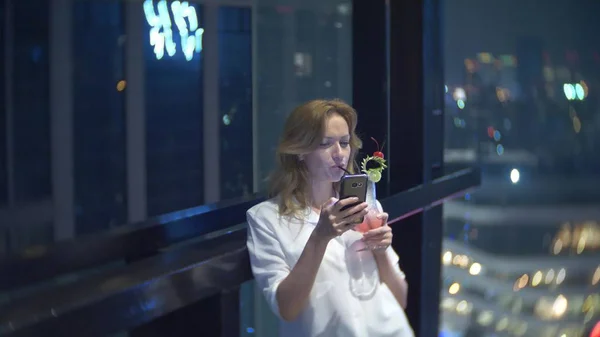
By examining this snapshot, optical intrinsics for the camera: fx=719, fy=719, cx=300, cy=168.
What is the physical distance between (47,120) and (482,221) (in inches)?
1847

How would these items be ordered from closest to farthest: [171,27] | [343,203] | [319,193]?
[343,203]
[319,193]
[171,27]

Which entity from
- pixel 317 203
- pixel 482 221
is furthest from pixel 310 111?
pixel 482 221

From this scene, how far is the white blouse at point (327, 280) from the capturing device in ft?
5.51

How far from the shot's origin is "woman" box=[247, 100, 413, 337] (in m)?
1.66

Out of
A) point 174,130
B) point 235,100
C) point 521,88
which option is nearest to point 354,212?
point 235,100

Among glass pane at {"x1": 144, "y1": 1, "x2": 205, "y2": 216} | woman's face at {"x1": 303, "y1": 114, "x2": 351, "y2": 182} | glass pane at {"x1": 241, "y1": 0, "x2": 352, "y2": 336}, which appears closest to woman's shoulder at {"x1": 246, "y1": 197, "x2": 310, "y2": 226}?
woman's face at {"x1": 303, "y1": 114, "x2": 351, "y2": 182}

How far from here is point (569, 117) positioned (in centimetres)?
691

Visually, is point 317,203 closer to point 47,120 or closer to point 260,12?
point 47,120

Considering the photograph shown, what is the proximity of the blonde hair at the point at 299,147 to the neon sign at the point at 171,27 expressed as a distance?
9.48ft

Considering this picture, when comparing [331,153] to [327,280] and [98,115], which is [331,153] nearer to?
[327,280]

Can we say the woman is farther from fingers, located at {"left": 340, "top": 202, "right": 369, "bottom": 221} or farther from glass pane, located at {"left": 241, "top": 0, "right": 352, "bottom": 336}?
glass pane, located at {"left": 241, "top": 0, "right": 352, "bottom": 336}

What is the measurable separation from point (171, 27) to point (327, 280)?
3117 mm

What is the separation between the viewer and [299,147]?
176 centimetres

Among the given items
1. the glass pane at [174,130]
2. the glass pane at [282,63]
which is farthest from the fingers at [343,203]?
the glass pane at [174,130]
